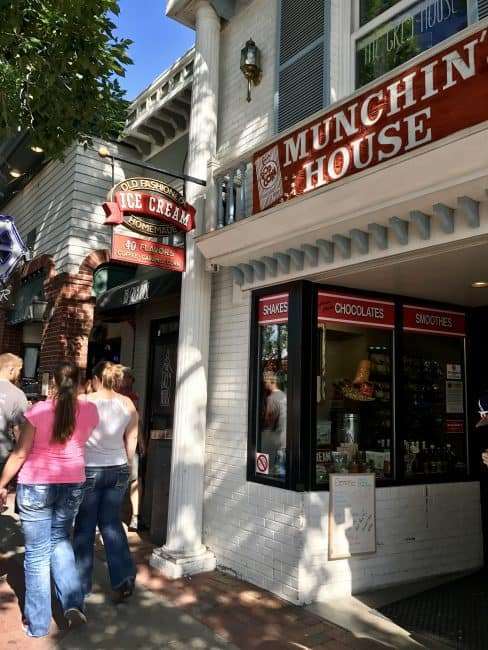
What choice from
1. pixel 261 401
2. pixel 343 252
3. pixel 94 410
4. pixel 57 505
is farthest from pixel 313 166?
pixel 57 505

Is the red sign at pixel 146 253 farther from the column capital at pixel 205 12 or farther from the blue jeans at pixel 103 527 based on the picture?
the column capital at pixel 205 12

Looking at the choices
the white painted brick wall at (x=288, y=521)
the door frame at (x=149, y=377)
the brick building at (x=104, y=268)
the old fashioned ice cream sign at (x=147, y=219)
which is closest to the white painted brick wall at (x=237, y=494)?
the white painted brick wall at (x=288, y=521)

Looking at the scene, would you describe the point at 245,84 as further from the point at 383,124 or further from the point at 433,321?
the point at 433,321

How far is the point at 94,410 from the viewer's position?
427 cm

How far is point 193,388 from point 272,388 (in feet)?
2.96

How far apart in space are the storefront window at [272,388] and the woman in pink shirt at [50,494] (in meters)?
1.80

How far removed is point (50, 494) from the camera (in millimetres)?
3934

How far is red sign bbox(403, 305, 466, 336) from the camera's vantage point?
555 cm

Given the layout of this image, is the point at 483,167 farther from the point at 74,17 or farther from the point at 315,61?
the point at 74,17

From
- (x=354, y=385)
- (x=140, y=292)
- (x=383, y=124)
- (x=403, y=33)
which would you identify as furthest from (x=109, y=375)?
(x=403, y=33)

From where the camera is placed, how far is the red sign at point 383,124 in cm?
354

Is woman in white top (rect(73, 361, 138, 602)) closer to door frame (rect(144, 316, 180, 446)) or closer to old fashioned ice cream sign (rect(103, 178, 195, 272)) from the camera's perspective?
old fashioned ice cream sign (rect(103, 178, 195, 272))

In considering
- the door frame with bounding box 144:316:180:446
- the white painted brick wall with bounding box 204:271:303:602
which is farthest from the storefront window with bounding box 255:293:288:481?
the door frame with bounding box 144:316:180:446

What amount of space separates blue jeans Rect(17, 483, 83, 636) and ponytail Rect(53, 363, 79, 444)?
0.37 m
